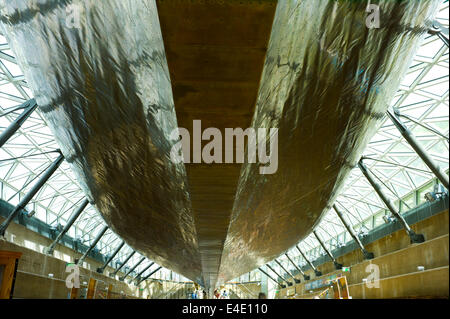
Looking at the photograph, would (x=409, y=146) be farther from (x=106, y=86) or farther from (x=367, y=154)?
(x=106, y=86)

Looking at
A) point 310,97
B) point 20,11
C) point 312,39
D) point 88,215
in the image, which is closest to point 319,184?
point 310,97

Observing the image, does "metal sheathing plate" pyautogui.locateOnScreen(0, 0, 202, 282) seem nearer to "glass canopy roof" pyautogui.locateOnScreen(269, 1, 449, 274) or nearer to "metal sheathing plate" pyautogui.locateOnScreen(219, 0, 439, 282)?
"metal sheathing plate" pyautogui.locateOnScreen(219, 0, 439, 282)

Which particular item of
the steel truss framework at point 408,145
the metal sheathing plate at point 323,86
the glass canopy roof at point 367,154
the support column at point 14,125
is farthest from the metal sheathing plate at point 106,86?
the glass canopy roof at point 367,154

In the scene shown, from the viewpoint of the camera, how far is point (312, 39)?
5445 millimetres

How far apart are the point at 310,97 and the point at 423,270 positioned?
15021 mm

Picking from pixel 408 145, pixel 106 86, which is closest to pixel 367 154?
pixel 408 145

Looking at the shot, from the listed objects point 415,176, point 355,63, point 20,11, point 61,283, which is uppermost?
point 415,176

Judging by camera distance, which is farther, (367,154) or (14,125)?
(367,154)

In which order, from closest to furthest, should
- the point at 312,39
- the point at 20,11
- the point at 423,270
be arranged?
the point at 312,39 < the point at 20,11 < the point at 423,270

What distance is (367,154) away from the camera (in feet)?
102

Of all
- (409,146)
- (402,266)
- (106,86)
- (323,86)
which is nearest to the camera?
(323,86)

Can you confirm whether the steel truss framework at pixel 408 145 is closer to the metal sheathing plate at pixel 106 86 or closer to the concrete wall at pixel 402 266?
the concrete wall at pixel 402 266

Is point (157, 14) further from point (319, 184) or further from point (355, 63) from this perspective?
point (319, 184)

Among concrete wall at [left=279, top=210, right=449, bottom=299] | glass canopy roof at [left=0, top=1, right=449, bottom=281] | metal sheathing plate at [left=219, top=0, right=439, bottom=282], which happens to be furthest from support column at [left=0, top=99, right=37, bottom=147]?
concrete wall at [left=279, top=210, right=449, bottom=299]
